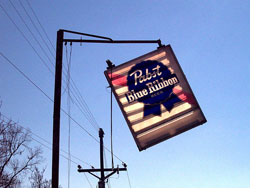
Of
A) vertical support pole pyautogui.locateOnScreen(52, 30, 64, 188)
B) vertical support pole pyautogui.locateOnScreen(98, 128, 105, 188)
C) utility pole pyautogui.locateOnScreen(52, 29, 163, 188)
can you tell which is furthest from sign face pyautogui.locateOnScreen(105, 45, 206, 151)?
vertical support pole pyautogui.locateOnScreen(98, 128, 105, 188)

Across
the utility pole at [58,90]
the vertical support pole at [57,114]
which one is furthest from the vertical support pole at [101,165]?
the vertical support pole at [57,114]

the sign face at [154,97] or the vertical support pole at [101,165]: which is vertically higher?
the vertical support pole at [101,165]

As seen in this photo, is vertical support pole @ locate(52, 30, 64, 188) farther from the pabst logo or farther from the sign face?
the pabst logo

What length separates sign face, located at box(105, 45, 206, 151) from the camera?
629 cm

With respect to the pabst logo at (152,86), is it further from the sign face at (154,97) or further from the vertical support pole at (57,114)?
the vertical support pole at (57,114)

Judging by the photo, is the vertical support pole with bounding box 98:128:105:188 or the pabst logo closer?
the pabst logo

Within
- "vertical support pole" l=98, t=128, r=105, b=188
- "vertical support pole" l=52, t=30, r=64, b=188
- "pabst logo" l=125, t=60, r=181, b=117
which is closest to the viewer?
"vertical support pole" l=52, t=30, r=64, b=188

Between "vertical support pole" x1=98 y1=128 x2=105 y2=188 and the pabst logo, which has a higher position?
"vertical support pole" x1=98 y1=128 x2=105 y2=188

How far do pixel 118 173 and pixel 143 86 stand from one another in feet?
38.0

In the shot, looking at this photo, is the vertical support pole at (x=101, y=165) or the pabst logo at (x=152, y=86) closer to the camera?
the pabst logo at (x=152, y=86)

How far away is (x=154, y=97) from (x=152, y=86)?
297 millimetres

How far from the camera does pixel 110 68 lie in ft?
22.7

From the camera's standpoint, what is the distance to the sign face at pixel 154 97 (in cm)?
629
